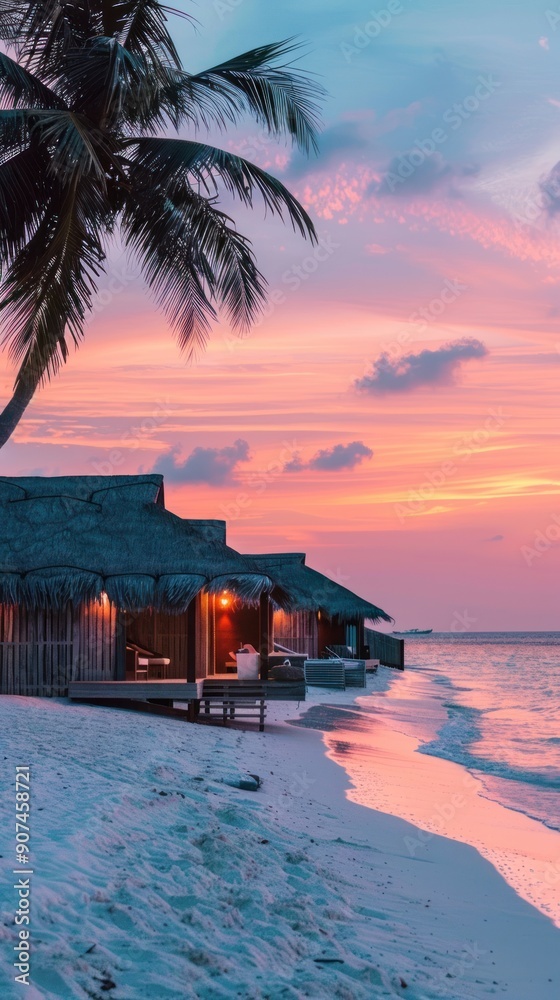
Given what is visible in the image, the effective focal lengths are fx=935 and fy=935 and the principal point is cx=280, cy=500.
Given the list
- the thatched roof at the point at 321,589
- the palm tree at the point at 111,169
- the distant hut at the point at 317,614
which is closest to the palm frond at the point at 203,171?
the palm tree at the point at 111,169

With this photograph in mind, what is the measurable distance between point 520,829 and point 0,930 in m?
6.90

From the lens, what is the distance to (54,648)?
15.7 metres

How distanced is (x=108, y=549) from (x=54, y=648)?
1881mm

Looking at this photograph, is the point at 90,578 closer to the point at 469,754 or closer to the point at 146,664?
the point at 146,664

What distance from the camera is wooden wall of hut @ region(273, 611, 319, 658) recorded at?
98.4 ft

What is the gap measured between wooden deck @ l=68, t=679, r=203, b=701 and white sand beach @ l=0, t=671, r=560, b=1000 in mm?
5832

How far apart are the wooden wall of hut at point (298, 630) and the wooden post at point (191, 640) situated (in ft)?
46.1

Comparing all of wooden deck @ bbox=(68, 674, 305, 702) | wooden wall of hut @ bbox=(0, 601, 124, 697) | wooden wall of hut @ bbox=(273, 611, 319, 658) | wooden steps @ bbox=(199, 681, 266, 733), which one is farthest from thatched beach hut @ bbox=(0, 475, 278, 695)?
wooden wall of hut @ bbox=(273, 611, 319, 658)

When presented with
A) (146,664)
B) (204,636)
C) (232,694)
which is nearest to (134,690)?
(146,664)

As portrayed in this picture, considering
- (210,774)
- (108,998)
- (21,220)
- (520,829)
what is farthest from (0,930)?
(520,829)

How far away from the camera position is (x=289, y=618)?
1184 inches

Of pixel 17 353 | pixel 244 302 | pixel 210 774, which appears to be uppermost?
pixel 244 302

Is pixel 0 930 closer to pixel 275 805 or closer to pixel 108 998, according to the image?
pixel 108 998

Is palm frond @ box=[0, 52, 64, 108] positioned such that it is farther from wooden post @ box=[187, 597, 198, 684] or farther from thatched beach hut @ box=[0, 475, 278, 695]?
wooden post @ box=[187, 597, 198, 684]
